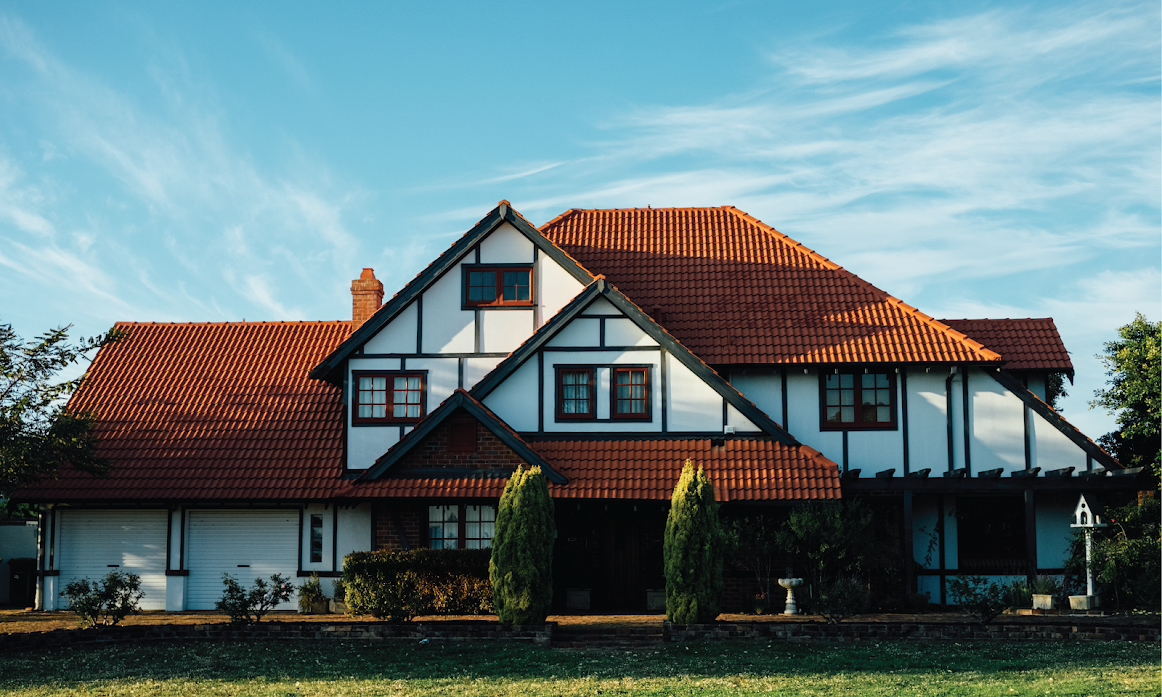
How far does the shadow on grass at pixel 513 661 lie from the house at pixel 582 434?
5097mm

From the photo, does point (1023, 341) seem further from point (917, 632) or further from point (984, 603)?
point (917, 632)

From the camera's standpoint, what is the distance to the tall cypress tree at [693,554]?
57.9 feet

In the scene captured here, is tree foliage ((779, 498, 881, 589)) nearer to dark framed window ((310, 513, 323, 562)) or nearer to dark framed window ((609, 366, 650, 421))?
dark framed window ((609, 366, 650, 421))

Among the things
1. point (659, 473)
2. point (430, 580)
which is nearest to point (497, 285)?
point (659, 473)

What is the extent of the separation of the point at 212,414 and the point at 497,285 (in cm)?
742

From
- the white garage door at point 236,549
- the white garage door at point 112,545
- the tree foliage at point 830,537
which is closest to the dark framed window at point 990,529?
the tree foliage at point 830,537

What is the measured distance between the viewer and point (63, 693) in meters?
13.0

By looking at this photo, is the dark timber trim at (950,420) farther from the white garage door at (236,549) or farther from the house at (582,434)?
the white garage door at (236,549)

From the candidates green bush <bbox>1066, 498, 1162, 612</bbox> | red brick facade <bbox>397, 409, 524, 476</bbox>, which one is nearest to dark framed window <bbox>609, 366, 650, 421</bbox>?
red brick facade <bbox>397, 409, 524, 476</bbox>

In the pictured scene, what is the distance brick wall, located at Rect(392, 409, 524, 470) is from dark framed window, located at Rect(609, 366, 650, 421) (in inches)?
103

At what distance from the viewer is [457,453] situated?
70.2ft

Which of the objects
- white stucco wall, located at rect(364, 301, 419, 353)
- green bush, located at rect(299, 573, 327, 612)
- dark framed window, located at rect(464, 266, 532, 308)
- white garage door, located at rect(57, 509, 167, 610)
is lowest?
green bush, located at rect(299, 573, 327, 612)

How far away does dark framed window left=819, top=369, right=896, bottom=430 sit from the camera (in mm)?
23234

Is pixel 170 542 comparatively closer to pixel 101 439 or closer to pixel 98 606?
pixel 101 439
